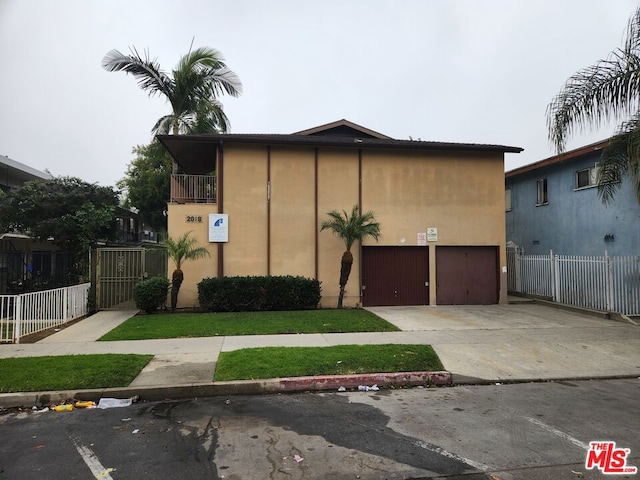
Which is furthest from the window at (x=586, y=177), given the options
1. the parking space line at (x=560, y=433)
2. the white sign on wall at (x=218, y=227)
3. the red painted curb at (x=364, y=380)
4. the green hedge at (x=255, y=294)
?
the parking space line at (x=560, y=433)

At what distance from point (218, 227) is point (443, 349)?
884cm

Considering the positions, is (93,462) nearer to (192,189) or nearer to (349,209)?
(349,209)

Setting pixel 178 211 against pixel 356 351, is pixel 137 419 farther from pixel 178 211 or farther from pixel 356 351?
pixel 178 211

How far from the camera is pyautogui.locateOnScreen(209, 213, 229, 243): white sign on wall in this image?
564 inches

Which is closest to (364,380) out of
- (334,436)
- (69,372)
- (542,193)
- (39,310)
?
(334,436)

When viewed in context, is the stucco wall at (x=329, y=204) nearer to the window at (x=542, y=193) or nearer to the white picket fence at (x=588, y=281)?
the white picket fence at (x=588, y=281)

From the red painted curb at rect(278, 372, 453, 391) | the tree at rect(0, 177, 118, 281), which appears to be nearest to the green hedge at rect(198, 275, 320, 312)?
the tree at rect(0, 177, 118, 281)

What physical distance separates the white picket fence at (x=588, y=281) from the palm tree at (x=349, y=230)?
666 centimetres

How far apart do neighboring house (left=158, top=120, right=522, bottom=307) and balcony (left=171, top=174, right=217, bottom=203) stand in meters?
0.04

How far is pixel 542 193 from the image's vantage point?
752 inches

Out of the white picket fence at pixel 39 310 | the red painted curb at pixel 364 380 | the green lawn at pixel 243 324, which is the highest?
the white picket fence at pixel 39 310

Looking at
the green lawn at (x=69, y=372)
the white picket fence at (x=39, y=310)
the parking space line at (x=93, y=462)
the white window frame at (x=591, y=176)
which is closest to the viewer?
the parking space line at (x=93, y=462)

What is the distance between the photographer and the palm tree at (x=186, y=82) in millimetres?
17953

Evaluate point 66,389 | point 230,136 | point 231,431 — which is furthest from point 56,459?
point 230,136
